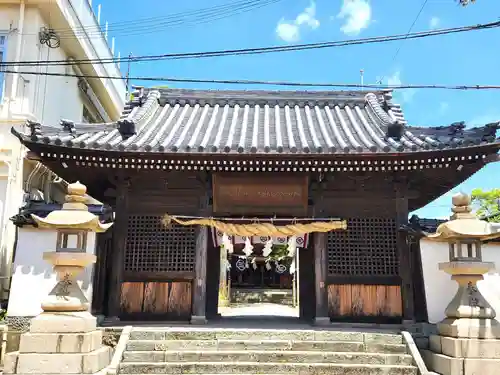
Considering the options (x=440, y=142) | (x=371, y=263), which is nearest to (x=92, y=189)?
(x=371, y=263)

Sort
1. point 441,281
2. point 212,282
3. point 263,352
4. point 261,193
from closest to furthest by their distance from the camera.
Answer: point 263,352, point 441,281, point 261,193, point 212,282

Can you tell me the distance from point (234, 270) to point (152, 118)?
73.7 ft

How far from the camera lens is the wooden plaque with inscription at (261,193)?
10.3 metres

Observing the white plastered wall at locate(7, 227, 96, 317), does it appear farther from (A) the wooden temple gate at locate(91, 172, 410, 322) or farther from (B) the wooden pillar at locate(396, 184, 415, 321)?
(B) the wooden pillar at locate(396, 184, 415, 321)

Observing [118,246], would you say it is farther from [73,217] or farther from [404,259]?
[404,259]

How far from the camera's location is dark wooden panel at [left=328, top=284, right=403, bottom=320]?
998 cm

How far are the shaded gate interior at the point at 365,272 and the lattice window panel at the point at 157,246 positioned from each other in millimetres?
3358

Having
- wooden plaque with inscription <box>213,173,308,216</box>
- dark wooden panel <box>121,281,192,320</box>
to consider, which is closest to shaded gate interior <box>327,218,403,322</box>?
wooden plaque with inscription <box>213,173,308,216</box>

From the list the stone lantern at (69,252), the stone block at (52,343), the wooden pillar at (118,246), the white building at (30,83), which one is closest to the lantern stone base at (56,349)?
the stone block at (52,343)

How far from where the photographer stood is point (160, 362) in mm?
8008

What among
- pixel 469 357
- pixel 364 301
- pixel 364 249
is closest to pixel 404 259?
pixel 364 249

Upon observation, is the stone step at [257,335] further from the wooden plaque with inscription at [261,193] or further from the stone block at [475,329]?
the wooden plaque with inscription at [261,193]

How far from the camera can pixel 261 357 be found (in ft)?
26.5

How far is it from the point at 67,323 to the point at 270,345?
3.68 meters
